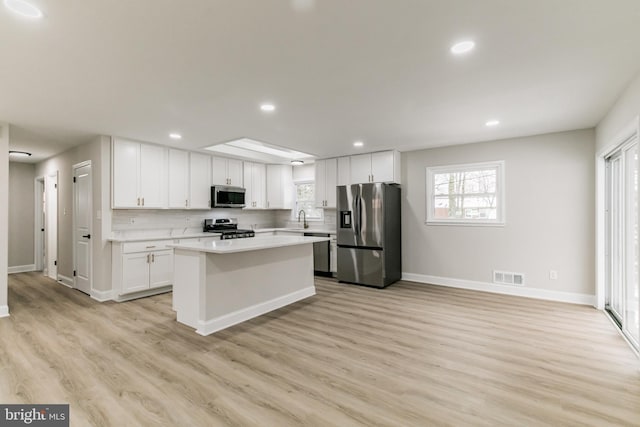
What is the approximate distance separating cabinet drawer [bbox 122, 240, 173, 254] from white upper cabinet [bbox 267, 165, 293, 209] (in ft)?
8.55

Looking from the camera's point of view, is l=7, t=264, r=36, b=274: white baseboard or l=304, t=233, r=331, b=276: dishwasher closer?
l=304, t=233, r=331, b=276: dishwasher

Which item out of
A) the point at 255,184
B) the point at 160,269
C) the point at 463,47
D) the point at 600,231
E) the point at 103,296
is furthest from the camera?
the point at 255,184

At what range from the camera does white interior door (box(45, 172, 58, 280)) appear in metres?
5.93

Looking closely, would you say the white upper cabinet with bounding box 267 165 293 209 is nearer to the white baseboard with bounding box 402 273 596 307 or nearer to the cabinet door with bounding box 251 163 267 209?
the cabinet door with bounding box 251 163 267 209

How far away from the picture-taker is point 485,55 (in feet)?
7.41

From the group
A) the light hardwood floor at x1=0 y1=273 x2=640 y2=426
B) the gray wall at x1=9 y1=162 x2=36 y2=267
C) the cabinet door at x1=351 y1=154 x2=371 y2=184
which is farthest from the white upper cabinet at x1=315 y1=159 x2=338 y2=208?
the gray wall at x1=9 y1=162 x2=36 y2=267

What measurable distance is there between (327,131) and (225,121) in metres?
1.38

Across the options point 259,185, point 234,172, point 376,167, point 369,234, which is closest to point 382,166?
point 376,167

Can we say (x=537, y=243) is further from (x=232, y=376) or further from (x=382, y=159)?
(x=232, y=376)

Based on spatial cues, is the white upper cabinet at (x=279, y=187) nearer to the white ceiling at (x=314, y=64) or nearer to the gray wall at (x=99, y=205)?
the white ceiling at (x=314, y=64)

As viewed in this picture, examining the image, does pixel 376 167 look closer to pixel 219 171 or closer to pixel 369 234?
pixel 369 234

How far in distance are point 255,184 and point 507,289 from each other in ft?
16.7

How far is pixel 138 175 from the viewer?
484cm

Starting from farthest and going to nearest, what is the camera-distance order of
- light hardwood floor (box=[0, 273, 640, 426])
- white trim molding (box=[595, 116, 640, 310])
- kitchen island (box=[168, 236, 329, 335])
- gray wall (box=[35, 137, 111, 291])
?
gray wall (box=[35, 137, 111, 291]) → white trim molding (box=[595, 116, 640, 310]) → kitchen island (box=[168, 236, 329, 335]) → light hardwood floor (box=[0, 273, 640, 426])
